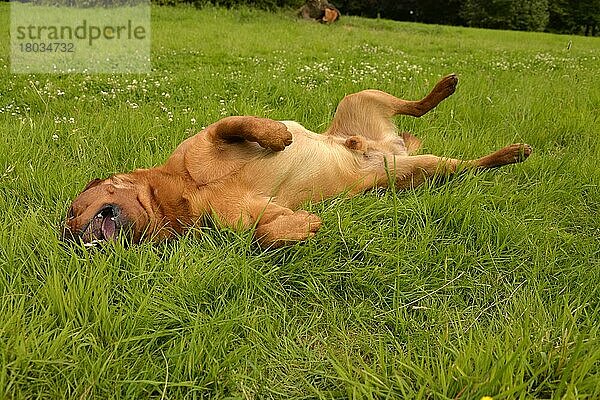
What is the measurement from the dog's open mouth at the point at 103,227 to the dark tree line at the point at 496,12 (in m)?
34.8

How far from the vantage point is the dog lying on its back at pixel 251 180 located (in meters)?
2.45

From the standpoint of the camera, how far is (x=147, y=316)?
1.97m

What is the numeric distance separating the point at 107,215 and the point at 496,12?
117 feet

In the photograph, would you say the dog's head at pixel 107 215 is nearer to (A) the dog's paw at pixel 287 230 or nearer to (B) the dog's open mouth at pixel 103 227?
(B) the dog's open mouth at pixel 103 227

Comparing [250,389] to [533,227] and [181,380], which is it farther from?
[533,227]

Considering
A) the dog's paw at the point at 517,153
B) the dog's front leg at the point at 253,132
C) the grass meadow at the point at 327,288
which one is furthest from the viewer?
the dog's paw at the point at 517,153

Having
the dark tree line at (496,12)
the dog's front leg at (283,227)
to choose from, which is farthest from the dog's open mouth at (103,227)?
the dark tree line at (496,12)

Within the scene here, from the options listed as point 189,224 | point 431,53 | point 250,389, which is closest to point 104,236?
point 189,224

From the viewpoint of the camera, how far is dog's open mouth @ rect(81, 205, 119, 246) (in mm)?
2291

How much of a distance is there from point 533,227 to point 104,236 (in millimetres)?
2093

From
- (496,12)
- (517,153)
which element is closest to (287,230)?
(517,153)

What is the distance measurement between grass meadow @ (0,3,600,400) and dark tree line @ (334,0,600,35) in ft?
106

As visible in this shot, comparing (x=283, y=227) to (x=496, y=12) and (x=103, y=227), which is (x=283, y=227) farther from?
(x=496, y=12)

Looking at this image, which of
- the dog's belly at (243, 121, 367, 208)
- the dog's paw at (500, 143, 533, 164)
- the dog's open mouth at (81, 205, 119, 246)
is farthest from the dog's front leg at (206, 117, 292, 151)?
the dog's paw at (500, 143, 533, 164)
